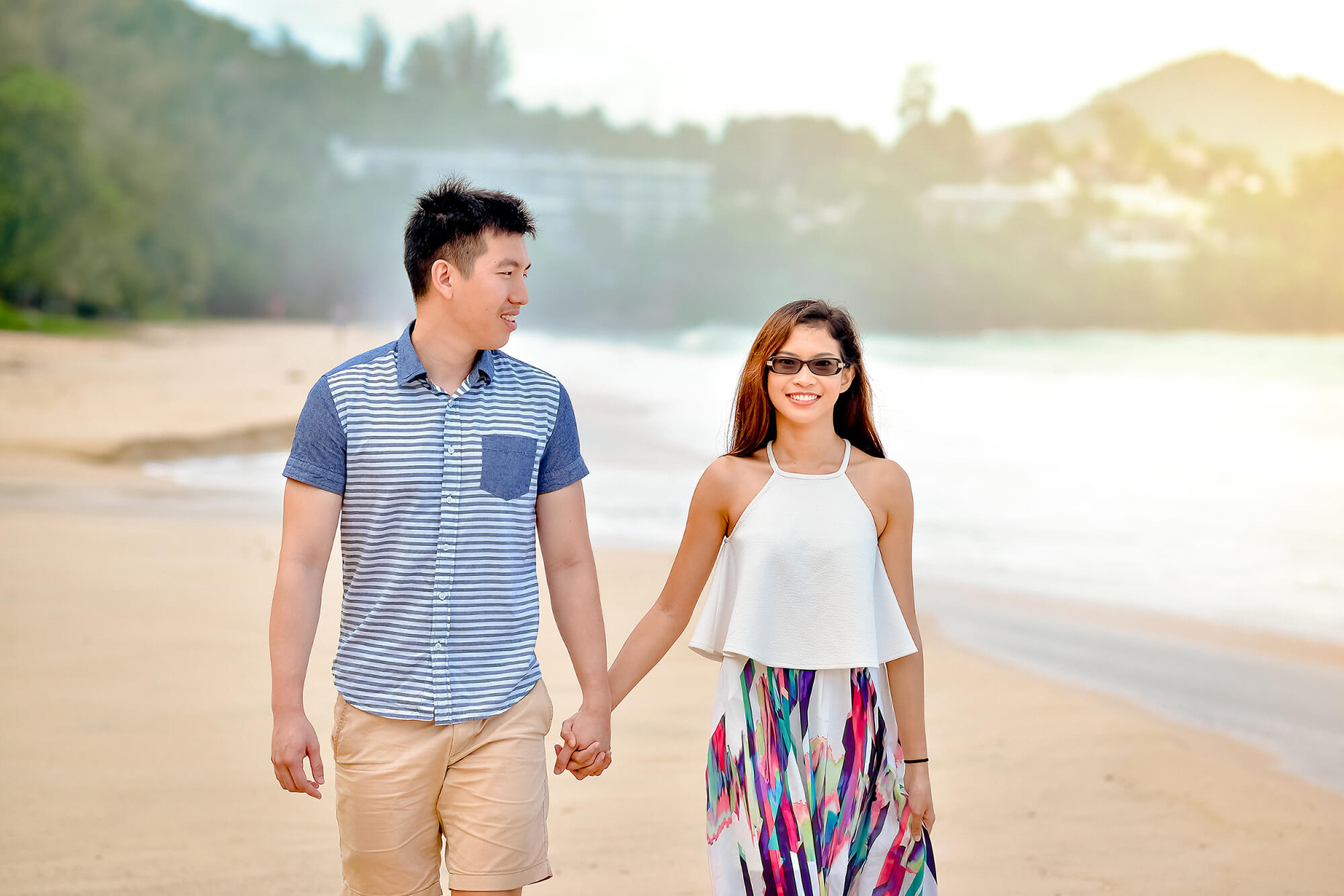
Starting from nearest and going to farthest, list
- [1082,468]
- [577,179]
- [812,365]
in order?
[812,365] < [1082,468] < [577,179]

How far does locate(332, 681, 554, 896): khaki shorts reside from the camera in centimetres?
215

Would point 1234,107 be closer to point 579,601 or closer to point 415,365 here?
point 579,601

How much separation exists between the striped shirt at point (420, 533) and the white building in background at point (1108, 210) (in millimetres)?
56011

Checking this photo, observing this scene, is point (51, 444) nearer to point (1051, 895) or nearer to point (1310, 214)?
point (1051, 895)

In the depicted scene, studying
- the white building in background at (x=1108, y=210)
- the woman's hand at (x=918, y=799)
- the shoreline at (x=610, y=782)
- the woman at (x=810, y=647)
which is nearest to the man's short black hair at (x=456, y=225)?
the woman at (x=810, y=647)

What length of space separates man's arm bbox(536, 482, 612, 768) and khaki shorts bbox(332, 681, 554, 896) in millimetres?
147

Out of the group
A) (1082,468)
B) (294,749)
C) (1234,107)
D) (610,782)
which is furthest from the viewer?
(1234,107)

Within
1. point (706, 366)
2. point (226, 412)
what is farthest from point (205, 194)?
point (226, 412)

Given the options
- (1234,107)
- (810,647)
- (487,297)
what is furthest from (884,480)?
(1234,107)

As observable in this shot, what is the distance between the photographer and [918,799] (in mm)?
2234

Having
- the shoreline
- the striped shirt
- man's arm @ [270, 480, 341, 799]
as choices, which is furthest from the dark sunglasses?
the shoreline

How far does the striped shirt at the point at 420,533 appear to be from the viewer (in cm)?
214

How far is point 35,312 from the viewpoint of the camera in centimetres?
3234

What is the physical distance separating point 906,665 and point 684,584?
1.39 feet
